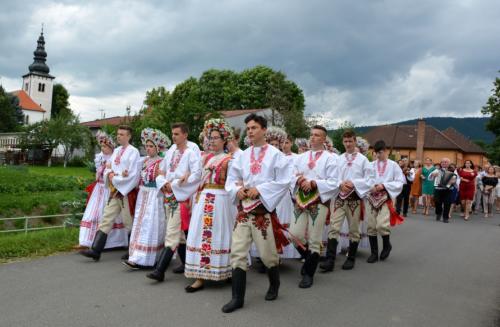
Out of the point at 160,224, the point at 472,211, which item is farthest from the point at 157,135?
the point at 472,211

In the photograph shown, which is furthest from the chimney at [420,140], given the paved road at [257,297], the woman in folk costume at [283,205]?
the woman in folk costume at [283,205]

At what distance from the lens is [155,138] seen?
686cm

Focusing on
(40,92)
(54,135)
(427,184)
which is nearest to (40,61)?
(40,92)

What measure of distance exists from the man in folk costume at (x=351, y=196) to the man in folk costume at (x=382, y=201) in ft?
1.81

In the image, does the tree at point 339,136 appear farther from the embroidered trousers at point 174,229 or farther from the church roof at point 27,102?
the church roof at point 27,102

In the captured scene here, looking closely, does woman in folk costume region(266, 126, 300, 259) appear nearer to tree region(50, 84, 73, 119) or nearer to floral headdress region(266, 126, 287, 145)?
floral headdress region(266, 126, 287, 145)

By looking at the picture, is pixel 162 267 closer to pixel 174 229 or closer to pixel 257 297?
pixel 174 229

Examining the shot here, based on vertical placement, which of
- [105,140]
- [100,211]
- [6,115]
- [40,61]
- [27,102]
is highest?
[40,61]

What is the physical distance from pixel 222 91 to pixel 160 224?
4719 cm

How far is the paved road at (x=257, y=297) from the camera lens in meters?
4.54

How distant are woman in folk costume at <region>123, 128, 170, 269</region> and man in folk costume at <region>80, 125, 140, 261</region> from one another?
0.21 m

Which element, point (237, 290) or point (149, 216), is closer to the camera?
point (237, 290)

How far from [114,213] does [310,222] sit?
3.06m

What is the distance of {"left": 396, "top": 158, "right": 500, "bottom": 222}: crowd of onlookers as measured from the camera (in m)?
15.0
